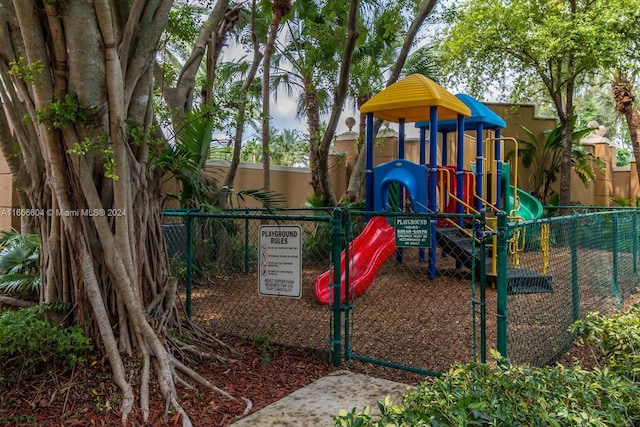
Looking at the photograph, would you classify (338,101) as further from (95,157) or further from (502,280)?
(502,280)

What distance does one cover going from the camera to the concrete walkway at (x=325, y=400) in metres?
3.57

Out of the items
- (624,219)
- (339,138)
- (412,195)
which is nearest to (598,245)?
(624,219)

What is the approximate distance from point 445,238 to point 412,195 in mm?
845

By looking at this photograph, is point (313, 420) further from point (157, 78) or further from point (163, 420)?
point (157, 78)

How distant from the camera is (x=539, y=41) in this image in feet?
37.2

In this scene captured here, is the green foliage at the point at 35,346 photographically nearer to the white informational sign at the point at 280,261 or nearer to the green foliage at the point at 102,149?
the green foliage at the point at 102,149

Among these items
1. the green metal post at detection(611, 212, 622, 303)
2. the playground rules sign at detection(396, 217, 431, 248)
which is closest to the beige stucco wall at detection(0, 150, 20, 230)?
the playground rules sign at detection(396, 217, 431, 248)

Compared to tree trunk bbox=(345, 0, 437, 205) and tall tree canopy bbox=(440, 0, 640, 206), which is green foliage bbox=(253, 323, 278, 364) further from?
tall tree canopy bbox=(440, 0, 640, 206)

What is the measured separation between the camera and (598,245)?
698 cm

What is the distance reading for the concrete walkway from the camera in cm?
357

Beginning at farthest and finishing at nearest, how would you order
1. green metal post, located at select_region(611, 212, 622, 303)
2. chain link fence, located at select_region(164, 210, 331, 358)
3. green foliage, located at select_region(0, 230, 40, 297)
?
green metal post, located at select_region(611, 212, 622, 303) < chain link fence, located at select_region(164, 210, 331, 358) < green foliage, located at select_region(0, 230, 40, 297)

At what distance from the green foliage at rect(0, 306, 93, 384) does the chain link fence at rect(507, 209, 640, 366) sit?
132 inches

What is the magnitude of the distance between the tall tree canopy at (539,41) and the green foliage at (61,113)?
1003 centimetres

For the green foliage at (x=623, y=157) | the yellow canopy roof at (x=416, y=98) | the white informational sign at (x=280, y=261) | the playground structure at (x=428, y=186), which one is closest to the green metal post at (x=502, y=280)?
the white informational sign at (x=280, y=261)
